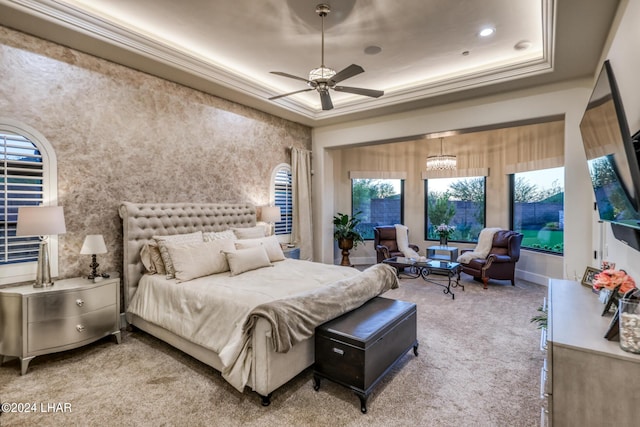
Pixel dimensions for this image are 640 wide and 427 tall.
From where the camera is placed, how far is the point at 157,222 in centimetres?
386

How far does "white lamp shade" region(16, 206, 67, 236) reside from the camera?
8.92 feet

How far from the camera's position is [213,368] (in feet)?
9.14

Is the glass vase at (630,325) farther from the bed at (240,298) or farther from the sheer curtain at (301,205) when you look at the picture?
the sheer curtain at (301,205)

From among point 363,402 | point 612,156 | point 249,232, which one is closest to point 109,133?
point 249,232

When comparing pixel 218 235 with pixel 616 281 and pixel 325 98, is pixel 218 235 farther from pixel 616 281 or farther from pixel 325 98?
pixel 616 281

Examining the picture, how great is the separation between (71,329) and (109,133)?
6.93ft

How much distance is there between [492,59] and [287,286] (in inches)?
156

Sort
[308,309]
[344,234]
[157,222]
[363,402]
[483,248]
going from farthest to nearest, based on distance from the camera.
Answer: [344,234]
[483,248]
[157,222]
[308,309]
[363,402]

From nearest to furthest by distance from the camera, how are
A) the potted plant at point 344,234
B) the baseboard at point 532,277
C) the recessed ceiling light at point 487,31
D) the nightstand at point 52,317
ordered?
the nightstand at point 52,317
the recessed ceiling light at point 487,31
the baseboard at point 532,277
the potted plant at point 344,234

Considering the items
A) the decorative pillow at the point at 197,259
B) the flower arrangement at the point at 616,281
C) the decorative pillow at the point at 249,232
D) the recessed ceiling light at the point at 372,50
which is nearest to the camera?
the flower arrangement at the point at 616,281

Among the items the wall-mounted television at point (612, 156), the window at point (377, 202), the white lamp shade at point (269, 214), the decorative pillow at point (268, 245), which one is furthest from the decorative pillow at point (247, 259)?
the window at point (377, 202)

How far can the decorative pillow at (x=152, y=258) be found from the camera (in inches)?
138

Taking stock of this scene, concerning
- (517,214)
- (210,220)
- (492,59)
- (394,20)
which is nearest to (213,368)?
(210,220)

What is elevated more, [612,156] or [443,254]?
[612,156]
